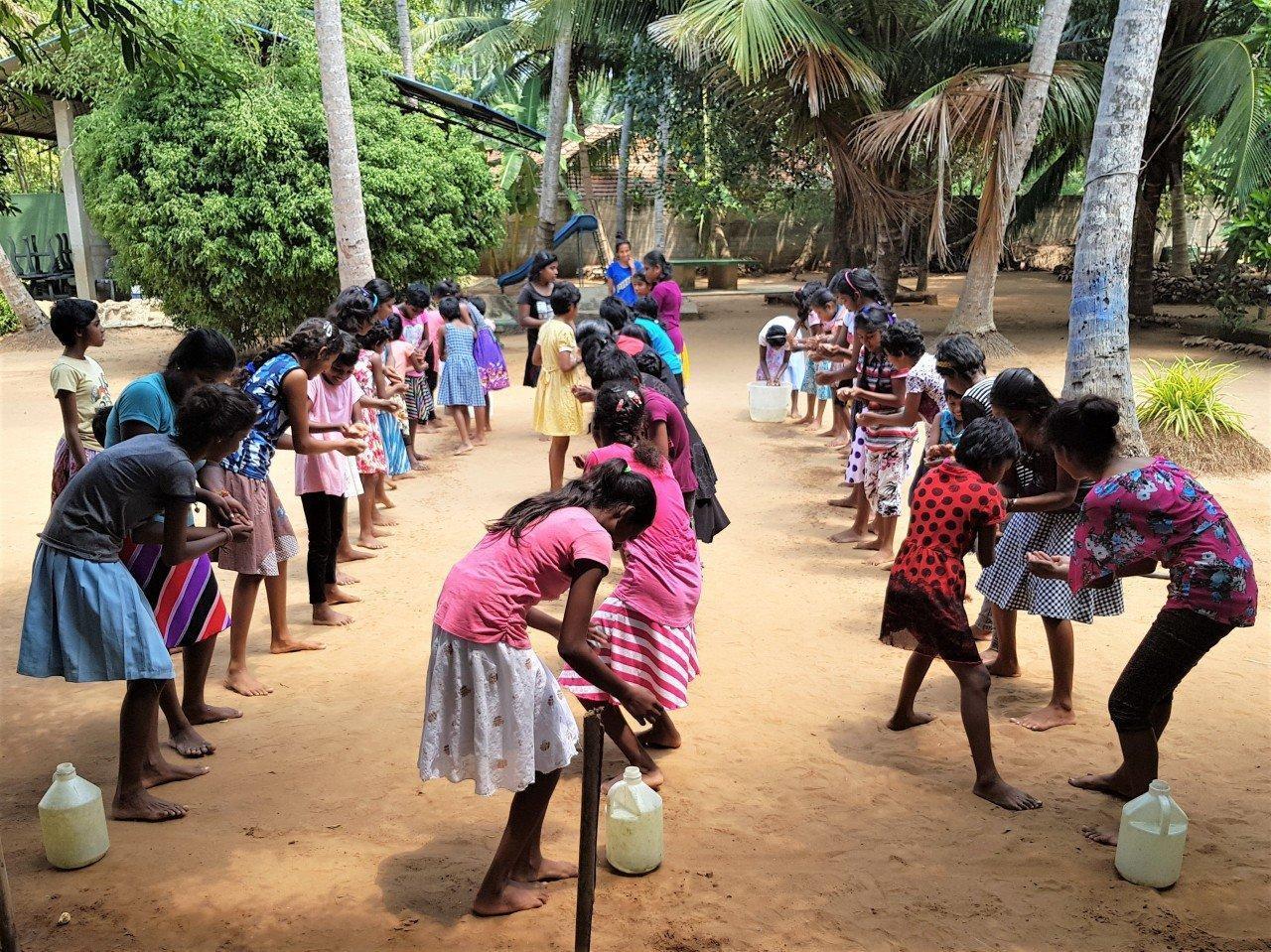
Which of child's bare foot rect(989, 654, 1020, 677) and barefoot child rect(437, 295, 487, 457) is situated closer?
child's bare foot rect(989, 654, 1020, 677)

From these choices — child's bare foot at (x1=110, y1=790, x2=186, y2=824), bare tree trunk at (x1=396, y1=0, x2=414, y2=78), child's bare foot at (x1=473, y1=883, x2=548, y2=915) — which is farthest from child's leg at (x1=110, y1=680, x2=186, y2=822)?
bare tree trunk at (x1=396, y1=0, x2=414, y2=78)

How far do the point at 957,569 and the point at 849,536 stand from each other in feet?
11.0

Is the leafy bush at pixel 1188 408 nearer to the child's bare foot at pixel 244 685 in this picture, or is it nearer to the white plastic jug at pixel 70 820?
the child's bare foot at pixel 244 685

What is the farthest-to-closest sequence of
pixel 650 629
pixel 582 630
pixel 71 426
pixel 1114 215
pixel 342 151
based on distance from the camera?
pixel 342 151 < pixel 1114 215 < pixel 71 426 < pixel 650 629 < pixel 582 630

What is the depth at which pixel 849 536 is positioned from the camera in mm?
7328

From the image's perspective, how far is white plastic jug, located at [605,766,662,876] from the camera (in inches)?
133

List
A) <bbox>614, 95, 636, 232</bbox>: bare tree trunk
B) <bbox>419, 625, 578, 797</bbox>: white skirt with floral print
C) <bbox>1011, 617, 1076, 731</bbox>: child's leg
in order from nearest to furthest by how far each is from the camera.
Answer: <bbox>419, 625, 578, 797</bbox>: white skirt with floral print, <bbox>1011, 617, 1076, 731</bbox>: child's leg, <bbox>614, 95, 636, 232</bbox>: bare tree trunk

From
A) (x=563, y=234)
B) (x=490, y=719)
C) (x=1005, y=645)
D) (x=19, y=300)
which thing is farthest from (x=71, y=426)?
(x=563, y=234)

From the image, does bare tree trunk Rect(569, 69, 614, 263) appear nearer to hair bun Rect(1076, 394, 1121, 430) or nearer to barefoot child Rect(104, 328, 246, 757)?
barefoot child Rect(104, 328, 246, 757)

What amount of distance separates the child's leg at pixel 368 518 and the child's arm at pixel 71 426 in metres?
1.95

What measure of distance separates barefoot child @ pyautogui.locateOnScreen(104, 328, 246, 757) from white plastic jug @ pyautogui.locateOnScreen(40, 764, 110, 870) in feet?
1.89

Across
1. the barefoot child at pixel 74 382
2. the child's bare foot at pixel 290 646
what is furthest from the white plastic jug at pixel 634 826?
the barefoot child at pixel 74 382

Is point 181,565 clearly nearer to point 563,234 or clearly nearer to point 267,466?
point 267,466

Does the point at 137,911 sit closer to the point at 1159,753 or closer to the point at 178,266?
the point at 1159,753
